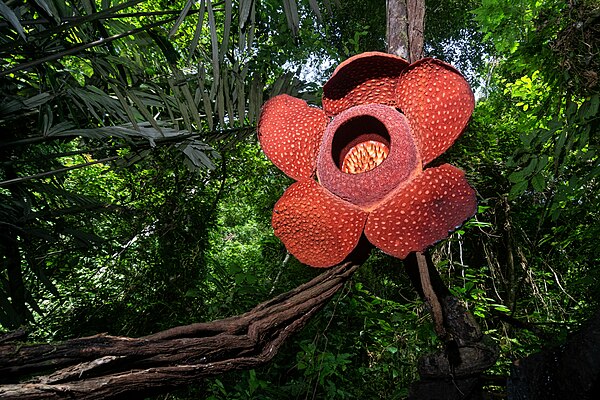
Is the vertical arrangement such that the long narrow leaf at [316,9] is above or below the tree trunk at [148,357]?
above

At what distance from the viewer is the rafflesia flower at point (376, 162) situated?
0.52 m

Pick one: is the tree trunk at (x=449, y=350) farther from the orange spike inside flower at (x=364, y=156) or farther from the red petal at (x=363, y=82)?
the red petal at (x=363, y=82)

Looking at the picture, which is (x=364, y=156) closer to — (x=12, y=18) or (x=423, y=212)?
(x=423, y=212)

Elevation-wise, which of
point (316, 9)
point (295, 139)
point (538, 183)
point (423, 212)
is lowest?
point (538, 183)

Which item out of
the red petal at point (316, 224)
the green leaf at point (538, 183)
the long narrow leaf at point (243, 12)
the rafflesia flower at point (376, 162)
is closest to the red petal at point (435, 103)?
the rafflesia flower at point (376, 162)

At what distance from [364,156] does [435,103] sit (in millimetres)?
120

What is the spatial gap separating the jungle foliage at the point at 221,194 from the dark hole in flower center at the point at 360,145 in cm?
16

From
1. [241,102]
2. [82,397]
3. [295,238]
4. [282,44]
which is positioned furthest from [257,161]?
[82,397]

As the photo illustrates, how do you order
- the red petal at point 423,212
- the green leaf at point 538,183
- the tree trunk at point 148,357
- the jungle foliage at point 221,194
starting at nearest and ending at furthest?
the tree trunk at point 148,357, the red petal at point 423,212, the green leaf at point 538,183, the jungle foliage at point 221,194

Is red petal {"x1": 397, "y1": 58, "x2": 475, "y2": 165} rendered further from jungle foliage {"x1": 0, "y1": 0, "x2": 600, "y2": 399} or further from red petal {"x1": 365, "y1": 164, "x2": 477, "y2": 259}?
jungle foliage {"x1": 0, "y1": 0, "x2": 600, "y2": 399}

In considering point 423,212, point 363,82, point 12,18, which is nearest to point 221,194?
point 12,18

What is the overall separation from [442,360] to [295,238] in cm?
28

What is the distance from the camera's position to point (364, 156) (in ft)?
1.95

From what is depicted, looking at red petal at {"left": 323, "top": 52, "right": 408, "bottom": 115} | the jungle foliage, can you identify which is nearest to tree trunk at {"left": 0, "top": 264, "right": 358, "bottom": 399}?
the jungle foliage
